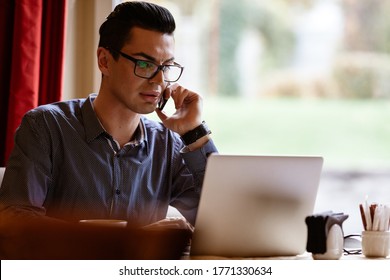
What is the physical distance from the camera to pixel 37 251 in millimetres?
1387

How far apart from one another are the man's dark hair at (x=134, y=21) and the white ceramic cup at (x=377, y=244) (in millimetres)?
899

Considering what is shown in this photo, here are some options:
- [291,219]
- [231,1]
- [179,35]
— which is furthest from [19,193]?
[231,1]

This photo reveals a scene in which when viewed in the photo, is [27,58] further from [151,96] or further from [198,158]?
[198,158]

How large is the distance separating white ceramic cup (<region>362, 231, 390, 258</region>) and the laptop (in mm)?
166

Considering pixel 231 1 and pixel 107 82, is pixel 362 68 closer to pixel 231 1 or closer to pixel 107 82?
pixel 231 1

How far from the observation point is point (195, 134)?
6.61 ft

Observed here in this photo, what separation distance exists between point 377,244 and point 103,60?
1050 millimetres

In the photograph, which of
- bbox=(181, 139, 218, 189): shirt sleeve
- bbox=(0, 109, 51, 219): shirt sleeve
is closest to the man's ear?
bbox=(0, 109, 51, 219): shirt sleeve

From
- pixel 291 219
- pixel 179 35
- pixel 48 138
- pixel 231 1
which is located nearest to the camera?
pixel 291 219

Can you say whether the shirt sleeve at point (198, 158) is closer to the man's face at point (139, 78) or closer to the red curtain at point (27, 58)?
the man's face at point (139, 78)

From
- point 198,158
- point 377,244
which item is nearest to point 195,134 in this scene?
point 198,158

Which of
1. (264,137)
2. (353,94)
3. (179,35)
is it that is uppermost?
(179,35)

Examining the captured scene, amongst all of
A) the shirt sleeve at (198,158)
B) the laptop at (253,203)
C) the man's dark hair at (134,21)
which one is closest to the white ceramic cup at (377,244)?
the laptop at (253,203)

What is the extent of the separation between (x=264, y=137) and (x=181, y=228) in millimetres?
4471
